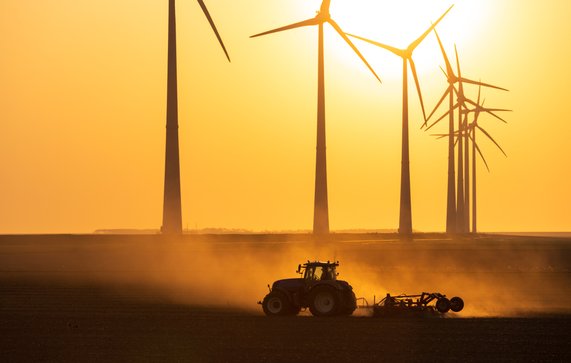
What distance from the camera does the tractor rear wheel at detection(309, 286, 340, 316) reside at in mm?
53000

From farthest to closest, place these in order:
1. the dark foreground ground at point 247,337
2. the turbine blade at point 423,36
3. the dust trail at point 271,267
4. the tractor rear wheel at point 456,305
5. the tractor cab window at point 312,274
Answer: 1. the turbine blade at point 423,36
2. the dust trail at point 271,267
3. the tractor rear wheel at point 456,305
4. the tractor cab window at point 312,274
5. the dark foreground ground at point 247,337

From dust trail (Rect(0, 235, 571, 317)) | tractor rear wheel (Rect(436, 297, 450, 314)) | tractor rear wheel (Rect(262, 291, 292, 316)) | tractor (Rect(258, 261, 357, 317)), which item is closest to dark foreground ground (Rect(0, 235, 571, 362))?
tractor rear wheel (Rect(262, 291, 292, 316))

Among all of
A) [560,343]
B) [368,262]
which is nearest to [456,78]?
[368,262]

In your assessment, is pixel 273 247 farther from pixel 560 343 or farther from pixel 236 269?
pixel 560 343

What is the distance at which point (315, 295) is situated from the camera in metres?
53.3

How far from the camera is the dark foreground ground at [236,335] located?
130 ft

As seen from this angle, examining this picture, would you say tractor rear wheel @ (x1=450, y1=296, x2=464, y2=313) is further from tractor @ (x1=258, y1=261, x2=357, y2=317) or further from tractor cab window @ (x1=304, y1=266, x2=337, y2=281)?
tractor cab window @ (x1=304, y1=266, x2=337, y2=281)

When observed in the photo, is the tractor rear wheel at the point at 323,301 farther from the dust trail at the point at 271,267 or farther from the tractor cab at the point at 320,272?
the dust trail at the point at 271,267

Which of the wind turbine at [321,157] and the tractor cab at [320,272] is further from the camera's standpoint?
the wind turbine at [321,157]

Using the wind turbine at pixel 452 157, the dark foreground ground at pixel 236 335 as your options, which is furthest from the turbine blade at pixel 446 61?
the dark foreground ground at pixel 236 335

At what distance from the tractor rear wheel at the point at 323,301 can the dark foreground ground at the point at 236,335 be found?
57 cm

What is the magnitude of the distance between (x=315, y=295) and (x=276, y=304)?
2.13 metres

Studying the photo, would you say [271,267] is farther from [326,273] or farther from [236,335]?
[236,335]

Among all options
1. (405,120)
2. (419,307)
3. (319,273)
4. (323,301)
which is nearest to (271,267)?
(419,307)
